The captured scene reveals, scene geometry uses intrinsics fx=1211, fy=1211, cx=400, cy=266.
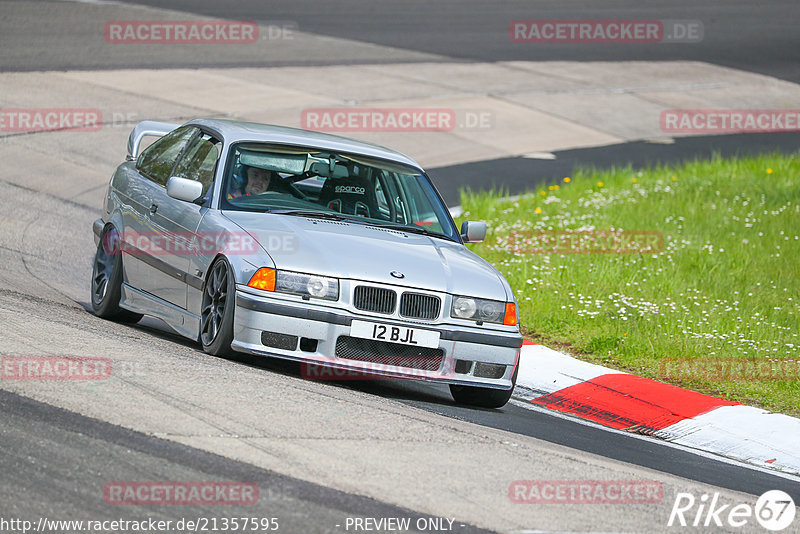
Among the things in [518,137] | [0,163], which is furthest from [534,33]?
[0,163]

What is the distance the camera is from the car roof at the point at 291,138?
8469 millimetres

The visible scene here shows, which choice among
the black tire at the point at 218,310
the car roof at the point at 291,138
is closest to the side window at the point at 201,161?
the car roof at the point at 291,138

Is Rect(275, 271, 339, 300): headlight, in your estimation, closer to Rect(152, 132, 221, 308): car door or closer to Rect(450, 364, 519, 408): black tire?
Rect(152, 132, 221, 308): car door

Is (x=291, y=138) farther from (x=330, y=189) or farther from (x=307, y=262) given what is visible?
(x=307, y=262)

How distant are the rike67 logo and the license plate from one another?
6.43 ft

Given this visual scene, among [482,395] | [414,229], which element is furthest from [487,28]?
[482,395]

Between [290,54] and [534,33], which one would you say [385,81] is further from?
[534,33]

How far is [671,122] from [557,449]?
54.7 ft

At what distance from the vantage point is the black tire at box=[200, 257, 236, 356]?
7.28 meters

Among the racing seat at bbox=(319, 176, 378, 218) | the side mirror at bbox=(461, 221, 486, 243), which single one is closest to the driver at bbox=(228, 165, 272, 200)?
the racing seat at bbox=(319, 176, 378, 218)

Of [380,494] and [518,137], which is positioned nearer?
[380,494]

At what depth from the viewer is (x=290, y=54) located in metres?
23.8

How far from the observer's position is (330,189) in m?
8.45

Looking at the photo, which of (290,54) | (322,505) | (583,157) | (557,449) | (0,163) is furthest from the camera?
(290,54)
